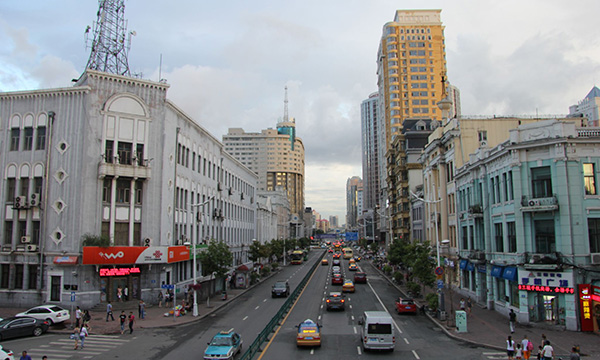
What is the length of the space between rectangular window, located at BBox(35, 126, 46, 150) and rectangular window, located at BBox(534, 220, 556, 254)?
4297 centimetres

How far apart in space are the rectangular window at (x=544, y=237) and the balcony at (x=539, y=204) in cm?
140

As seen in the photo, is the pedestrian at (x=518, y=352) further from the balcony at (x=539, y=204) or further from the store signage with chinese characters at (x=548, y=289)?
the balcony at (x=539, y=204)

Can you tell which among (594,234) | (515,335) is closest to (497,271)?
(594,234)

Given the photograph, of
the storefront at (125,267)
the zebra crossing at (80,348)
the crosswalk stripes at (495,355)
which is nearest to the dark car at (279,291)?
the storefront at (125,267)

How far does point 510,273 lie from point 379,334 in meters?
15.3

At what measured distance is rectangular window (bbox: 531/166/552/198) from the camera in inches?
1251

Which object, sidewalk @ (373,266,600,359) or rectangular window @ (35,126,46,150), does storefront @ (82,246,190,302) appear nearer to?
rectangular window @ (35,126,46,150)

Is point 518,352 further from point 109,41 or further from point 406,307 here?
point 109,41

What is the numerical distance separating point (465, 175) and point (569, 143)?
A: 592 inches

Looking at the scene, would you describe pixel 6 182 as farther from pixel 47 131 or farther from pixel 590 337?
pixel 590 337

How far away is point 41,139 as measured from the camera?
4116 centimetres

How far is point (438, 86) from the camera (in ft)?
402

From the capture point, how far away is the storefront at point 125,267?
3800 cm

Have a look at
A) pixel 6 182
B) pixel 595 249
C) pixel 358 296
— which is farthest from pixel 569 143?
pixel 6 182
